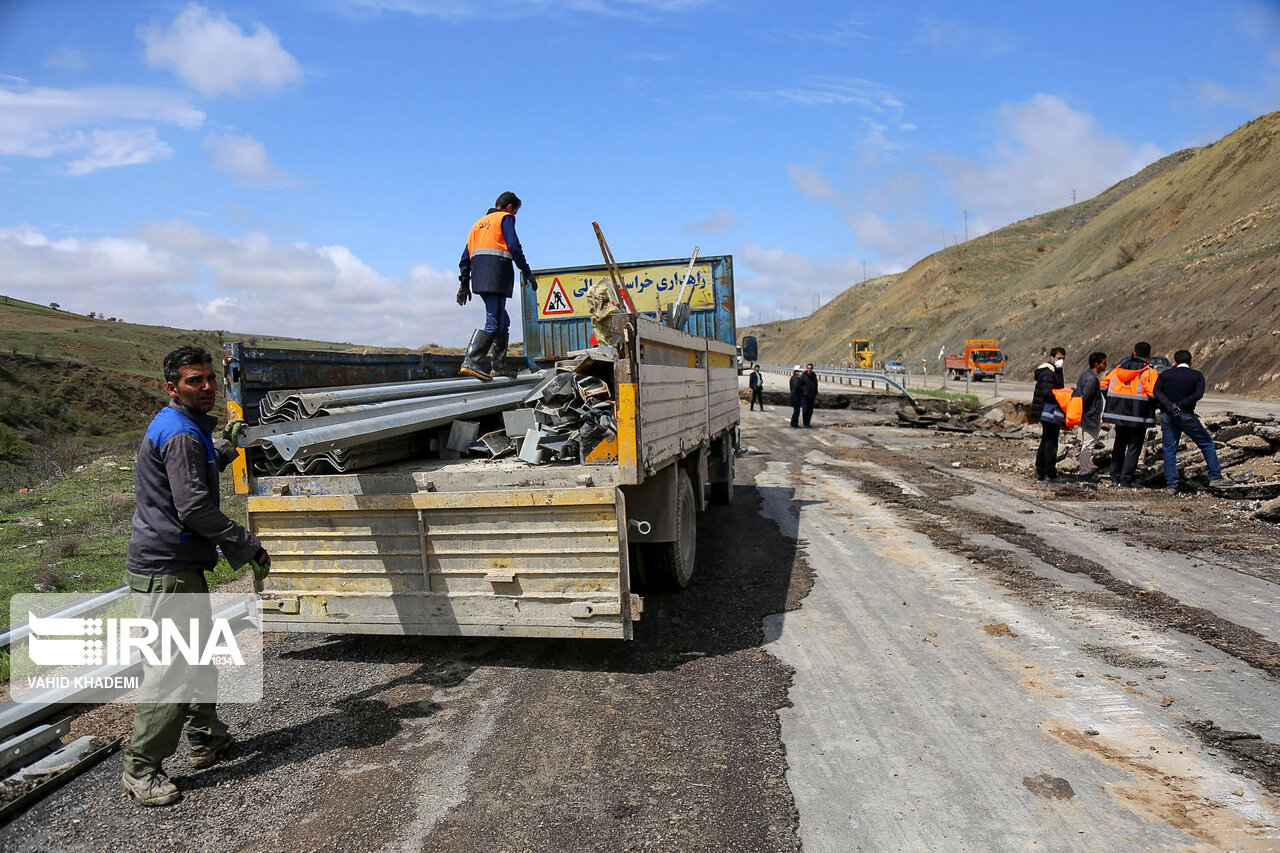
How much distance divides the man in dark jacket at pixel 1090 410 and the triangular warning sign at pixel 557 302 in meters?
7.22

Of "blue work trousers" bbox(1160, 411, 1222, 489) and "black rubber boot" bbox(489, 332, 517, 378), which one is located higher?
"black rubber boot" bbox(489, 332, 517, 378)

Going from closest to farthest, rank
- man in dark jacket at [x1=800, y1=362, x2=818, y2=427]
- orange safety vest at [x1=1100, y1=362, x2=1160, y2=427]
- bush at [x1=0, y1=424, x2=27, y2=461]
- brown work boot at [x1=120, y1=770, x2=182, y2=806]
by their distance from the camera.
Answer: brown work boot at [x1=120, y1=770, x2=182, y2=806]
orange safety vest at [x1=1100, y1=362, x2=1160, y2=427]
bush at [x1=0, y1=424, x2=27, y2=461]
man in dark jacket at [x1=800, y1=362, x2=818, y2=427]

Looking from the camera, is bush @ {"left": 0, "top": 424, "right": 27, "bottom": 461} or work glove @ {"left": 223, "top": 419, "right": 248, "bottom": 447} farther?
bush @ {"left": 0, "top": 424, "right": 27, "bottom": 461}

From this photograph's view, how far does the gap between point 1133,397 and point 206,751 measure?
11.4 m

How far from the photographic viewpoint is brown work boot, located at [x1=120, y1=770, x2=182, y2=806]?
10.8ft

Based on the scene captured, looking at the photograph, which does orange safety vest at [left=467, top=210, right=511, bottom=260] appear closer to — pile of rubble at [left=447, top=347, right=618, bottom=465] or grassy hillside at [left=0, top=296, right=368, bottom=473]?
pile of rubble at [left=447, top=347, right=618, bottom=465]

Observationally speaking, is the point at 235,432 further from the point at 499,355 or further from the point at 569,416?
the point at 499,355

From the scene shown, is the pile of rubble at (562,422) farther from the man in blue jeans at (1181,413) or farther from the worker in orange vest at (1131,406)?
the worker in orange vest at (1131,406)

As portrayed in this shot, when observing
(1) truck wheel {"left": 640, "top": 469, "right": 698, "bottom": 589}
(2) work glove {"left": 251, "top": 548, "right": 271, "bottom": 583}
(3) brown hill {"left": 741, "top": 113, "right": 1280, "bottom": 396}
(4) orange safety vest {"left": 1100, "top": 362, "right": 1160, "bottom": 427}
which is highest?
(3) brown hill {"left": 741, "top": 113, "right": 1280, "bottom": 396}

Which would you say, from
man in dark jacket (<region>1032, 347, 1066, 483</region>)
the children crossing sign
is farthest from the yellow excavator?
the children crossing sign

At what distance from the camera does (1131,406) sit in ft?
34.7

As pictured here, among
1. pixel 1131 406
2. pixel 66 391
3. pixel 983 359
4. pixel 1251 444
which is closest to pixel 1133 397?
pixel 1131 406

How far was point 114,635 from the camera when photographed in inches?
204

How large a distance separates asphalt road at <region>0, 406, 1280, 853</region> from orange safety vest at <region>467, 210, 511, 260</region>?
324 cm
